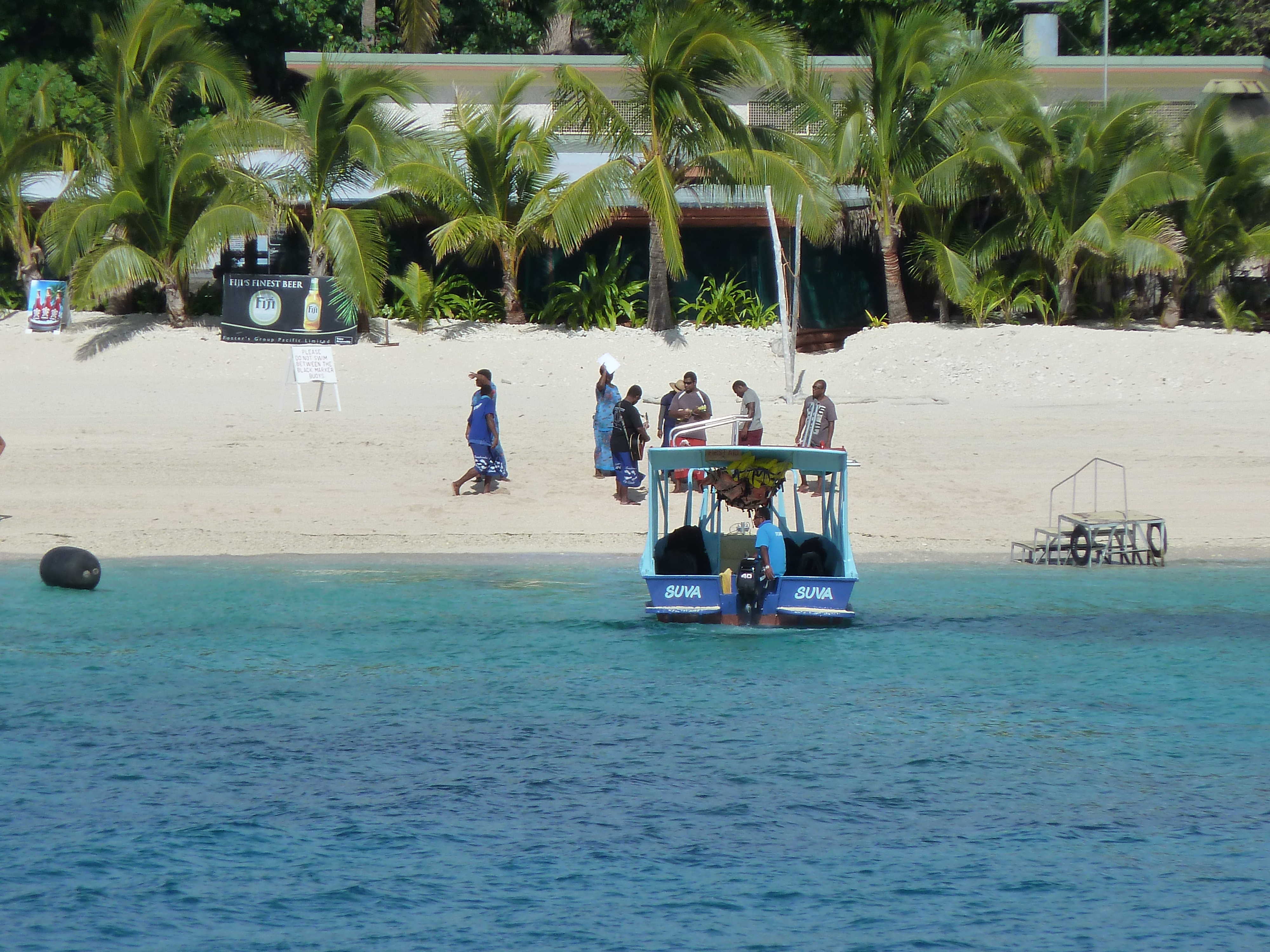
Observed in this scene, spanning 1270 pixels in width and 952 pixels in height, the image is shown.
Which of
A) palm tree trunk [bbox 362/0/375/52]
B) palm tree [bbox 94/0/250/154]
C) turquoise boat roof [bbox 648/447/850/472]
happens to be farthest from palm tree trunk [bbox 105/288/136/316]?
turquoise boat roof [bbox 648/447/850/472]

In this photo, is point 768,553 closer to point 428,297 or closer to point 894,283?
point 894,283

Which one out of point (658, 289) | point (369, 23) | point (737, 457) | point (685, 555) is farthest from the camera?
point (369, 23)

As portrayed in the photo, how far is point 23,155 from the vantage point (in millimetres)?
27984

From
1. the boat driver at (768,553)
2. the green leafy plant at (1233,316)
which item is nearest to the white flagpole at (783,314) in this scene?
the green leafy plant at (1233,316)

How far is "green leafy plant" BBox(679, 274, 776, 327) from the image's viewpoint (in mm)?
29719

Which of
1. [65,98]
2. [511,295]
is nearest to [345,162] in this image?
[511,295]

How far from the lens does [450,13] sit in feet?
136

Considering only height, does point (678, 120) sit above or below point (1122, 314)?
above

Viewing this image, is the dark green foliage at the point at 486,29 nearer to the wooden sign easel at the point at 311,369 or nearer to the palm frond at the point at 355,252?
the palm frond at the point at 355,252

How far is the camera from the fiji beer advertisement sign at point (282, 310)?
27766mm

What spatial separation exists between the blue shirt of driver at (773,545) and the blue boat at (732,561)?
0.13m

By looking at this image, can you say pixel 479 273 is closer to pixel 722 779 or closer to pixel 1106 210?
pixel 1106 210

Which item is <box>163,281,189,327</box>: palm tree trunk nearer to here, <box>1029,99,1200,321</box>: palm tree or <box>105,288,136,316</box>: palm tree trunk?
<box>105,288,136,316</box>: palm tree trunk

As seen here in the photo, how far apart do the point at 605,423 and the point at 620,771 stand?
8866mm
